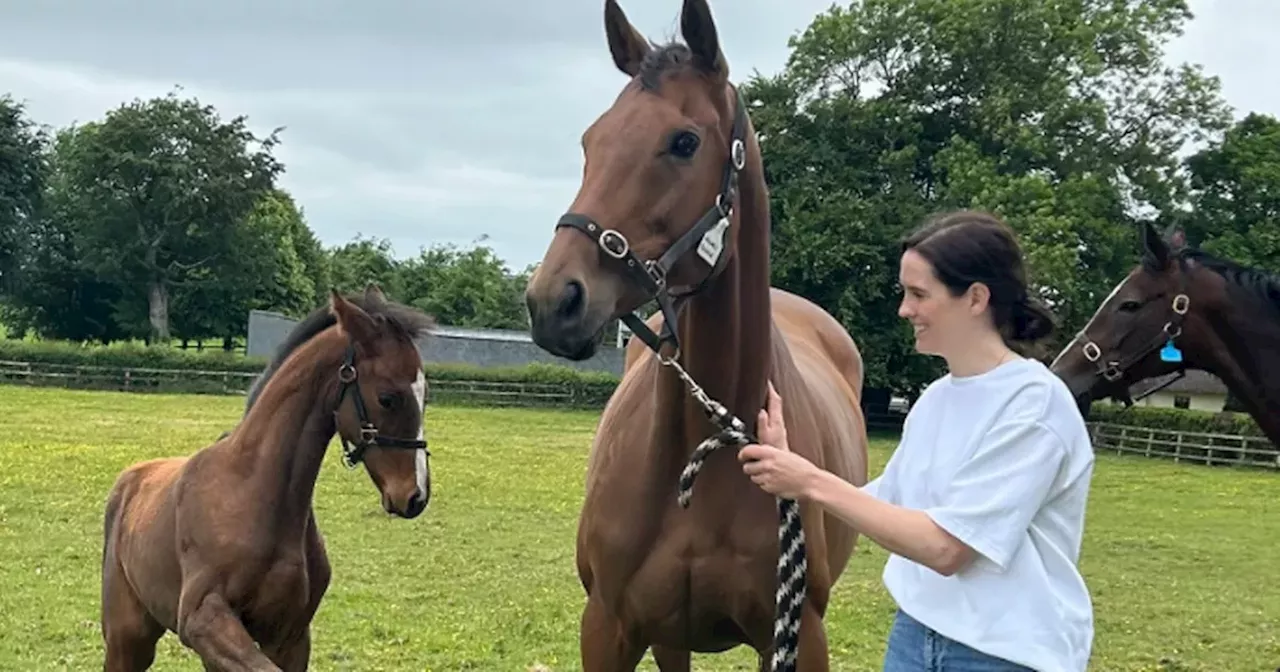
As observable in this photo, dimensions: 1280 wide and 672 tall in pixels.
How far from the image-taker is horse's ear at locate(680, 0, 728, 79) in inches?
106

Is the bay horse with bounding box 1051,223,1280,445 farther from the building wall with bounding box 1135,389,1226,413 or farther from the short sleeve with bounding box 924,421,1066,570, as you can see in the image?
the building wall with bounding box 1135,389,1226,413

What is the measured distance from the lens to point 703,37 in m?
2.75

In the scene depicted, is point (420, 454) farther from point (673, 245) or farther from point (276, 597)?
point (673, 245)

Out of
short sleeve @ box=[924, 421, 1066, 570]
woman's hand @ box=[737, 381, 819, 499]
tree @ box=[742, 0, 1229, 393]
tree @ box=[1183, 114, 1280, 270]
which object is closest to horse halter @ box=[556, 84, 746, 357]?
woman's hand @ box=[737, 381, 819, 499]

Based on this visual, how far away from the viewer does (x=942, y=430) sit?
2285 millimetres

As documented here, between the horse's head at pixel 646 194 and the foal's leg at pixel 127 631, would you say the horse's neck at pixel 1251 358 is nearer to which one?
the horse's head at pixel 646 194

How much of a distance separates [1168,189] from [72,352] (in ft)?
104

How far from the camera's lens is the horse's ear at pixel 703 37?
2686 mm

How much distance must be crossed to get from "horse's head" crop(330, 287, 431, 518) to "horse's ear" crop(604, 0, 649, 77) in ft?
7.03

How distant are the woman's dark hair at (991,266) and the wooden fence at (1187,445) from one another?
76.6 ft

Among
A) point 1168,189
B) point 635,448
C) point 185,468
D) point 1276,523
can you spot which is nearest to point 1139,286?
point 635,448

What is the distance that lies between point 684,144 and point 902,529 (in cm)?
105

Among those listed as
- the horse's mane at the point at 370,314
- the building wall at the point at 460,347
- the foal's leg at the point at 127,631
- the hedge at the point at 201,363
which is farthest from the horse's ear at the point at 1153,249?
the building wall at the point at 460,347

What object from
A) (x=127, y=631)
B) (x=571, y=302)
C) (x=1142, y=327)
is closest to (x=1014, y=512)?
(x=571, y=302)
